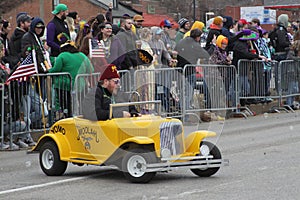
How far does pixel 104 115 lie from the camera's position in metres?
10.3

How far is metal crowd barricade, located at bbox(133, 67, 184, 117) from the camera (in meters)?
16.3

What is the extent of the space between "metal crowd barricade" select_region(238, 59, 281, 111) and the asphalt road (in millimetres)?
6086

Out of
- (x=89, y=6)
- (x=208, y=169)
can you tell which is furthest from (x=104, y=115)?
(x=89, y=6)

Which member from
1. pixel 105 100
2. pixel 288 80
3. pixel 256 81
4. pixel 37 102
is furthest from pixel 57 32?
pixel 288 80

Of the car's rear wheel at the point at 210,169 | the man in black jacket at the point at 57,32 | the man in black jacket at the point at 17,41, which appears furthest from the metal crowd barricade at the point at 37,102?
the car's rear wheel at the point at 210,169

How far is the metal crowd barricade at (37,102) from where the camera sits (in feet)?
47.8

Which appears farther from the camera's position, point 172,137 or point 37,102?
point 37,102

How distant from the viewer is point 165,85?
17922 mm

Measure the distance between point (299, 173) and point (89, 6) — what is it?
161 ft

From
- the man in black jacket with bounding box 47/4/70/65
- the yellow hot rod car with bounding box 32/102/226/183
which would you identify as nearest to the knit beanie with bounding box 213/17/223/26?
the man in black jacket with bounding box 47/4/70/65

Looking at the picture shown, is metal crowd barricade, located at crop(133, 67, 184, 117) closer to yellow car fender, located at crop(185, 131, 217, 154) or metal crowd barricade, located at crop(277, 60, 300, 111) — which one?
metal crowd barricade, located at crop(277, 60, 300, 111)

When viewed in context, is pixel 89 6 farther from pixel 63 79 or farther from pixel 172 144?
pixel 172 144

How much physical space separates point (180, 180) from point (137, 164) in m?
0.65

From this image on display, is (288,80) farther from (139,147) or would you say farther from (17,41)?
(139,147)
